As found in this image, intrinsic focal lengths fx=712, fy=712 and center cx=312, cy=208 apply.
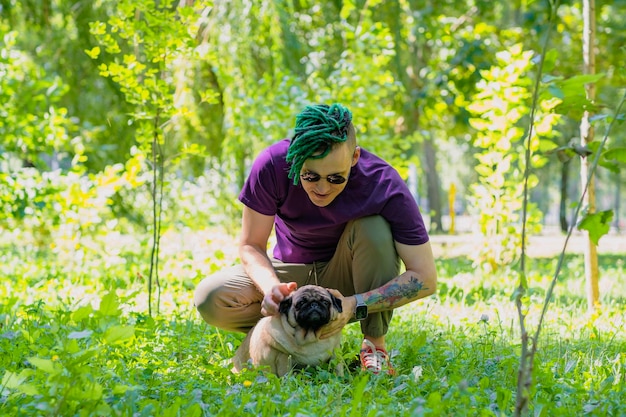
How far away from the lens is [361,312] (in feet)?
11.4

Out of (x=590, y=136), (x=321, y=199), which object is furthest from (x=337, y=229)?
(x=590, y=136)

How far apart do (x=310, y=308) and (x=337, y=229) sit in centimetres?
80

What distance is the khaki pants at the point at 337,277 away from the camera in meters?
3.65

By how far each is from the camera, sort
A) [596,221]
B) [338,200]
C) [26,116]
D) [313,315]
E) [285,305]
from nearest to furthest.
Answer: [596,221]
[313,315]
[285,305]
[338,200]
[26,116]

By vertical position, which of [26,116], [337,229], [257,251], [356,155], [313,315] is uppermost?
[26,116]

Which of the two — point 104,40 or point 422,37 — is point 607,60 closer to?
point 422,37

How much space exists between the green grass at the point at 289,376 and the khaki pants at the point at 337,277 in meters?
0.22

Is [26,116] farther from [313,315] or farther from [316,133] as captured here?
[313,315]

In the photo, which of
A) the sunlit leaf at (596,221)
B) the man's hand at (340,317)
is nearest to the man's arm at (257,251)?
the man's hand at (340,317)

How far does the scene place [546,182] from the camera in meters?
35.6

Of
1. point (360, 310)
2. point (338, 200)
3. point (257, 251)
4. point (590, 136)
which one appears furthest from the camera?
point (590, 136)

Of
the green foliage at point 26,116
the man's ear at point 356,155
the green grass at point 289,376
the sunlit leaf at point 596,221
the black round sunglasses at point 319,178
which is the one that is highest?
the green foliage at point 26,116

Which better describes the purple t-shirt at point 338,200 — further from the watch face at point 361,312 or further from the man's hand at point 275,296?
the man's hand at point 275,296

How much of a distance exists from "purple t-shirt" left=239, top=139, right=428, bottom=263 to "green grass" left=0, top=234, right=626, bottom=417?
0.66 metres
